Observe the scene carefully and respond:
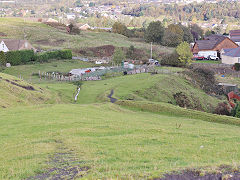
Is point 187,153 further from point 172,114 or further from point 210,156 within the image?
point 172,114

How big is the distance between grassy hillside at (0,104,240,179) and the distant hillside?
7131 millimetres

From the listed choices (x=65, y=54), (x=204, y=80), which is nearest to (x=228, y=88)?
(x=204, y=80)

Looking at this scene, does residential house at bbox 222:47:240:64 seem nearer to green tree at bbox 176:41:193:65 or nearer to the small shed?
green tree at bbox 176:41:193:65

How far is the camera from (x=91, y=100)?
35.0 meters

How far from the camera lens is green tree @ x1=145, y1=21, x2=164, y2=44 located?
118 metres

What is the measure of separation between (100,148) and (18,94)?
62.6 ft

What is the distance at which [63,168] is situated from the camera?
1012 cm

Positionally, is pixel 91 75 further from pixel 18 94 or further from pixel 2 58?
pixel 18 94

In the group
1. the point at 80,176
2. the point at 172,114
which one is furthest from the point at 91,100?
the point at 80,176

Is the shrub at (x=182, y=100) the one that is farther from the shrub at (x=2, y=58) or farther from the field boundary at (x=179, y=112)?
the shrub at (x=2, y=58)

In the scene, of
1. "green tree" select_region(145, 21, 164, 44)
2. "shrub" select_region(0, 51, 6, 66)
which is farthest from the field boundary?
"green tree" select_region(145, 21, 164, 44)

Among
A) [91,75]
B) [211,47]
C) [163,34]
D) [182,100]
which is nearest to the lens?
[182,100]

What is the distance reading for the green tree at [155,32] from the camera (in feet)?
389

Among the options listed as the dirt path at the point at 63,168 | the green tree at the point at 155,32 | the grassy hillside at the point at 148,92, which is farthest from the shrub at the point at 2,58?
the green tree at the point at 155,32
